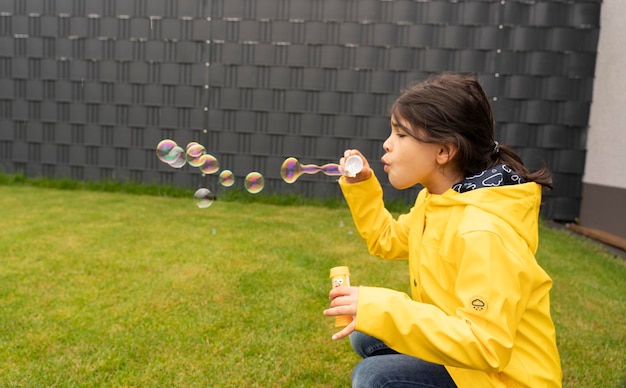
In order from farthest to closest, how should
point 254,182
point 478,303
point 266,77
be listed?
point 266,77, point 254,182, point 478,303

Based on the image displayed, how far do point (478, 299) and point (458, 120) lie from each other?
52cm

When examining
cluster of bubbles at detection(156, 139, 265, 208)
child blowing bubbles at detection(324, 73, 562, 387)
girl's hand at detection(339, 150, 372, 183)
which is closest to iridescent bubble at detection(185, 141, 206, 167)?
cluster of bubbles at detection(156, 139, 265, 208)

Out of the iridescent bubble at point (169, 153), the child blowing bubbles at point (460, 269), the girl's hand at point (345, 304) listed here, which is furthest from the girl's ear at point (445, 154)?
the iridescent bubble at point (169, 153)

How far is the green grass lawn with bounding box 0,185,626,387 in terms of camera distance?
238 centimetres

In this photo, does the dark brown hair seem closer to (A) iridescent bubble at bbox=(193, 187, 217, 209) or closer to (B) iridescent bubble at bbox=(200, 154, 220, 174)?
(B) iridescent bubble at bbox=(200, 154, 220, 174)

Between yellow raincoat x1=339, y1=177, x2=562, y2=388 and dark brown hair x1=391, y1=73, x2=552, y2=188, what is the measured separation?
0.40ft

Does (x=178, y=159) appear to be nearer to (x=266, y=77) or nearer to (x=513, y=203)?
Answer: (x=513, y=203)

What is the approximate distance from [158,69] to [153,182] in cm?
131

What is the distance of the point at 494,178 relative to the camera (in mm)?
1498

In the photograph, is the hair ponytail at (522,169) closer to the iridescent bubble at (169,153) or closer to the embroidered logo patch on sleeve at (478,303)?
the embroidered logo patch on sleeve at (478,303)

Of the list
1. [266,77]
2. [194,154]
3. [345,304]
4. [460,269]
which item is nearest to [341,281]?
[345,304]

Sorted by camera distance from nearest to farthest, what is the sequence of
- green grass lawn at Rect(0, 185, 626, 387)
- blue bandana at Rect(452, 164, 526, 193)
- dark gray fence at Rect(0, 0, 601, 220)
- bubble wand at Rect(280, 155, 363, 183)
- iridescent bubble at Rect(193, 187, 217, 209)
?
blue bandana at Rect(452, 164, 526, 193) < bubble wand at Rect(280, 155, 363, 183) < green grass lawn at Rect(0, 185, 626, 387) < iridescent bubble at Rect(193, 187, 217, 209) < dark gray fence at Rect(0, 0, 601, 220)

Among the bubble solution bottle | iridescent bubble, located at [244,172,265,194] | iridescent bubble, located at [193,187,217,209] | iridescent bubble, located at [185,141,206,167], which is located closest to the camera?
the bubble solution bottle

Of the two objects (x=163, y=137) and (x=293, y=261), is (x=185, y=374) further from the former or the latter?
(x=163, y=137)
